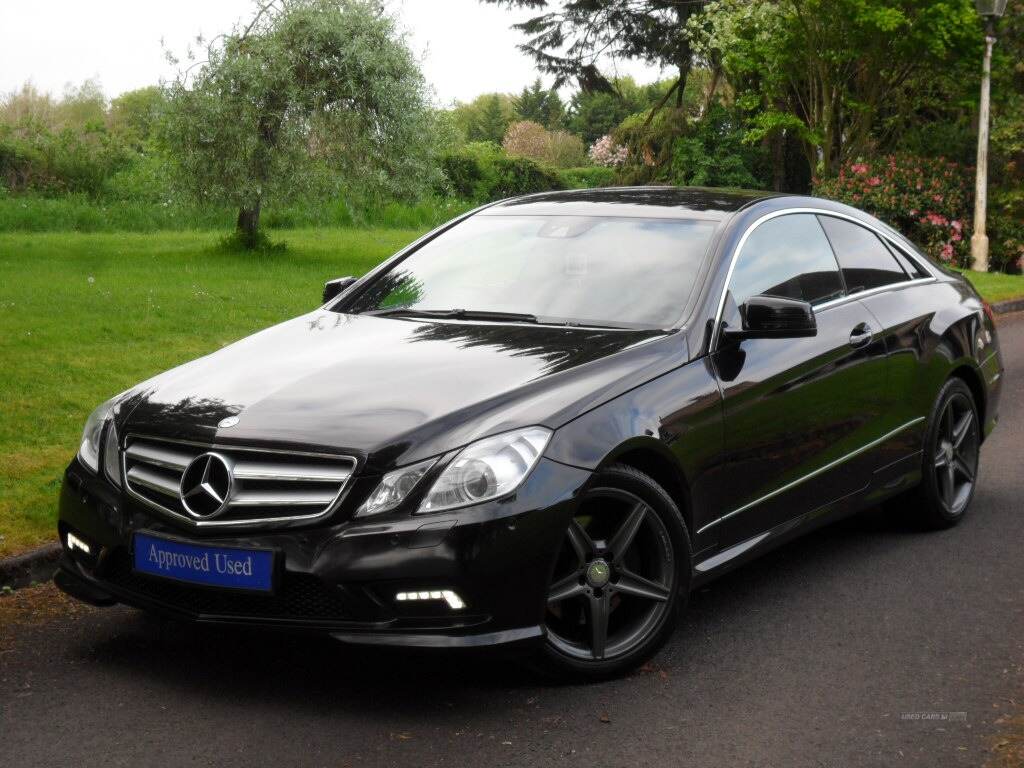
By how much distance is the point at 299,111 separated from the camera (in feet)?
72.6

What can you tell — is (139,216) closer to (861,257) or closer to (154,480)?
(861,257)

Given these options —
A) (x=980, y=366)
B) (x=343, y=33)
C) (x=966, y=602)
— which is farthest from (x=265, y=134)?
(x=966, y=602)

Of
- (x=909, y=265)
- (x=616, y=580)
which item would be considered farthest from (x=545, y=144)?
(x=616, y=580)

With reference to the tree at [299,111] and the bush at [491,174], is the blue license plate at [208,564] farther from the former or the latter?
the bush at [491,174]

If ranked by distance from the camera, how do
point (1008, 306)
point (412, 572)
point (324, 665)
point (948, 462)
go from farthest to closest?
point (1008, 306) < point (948, 462) < point (324, 665) < point (412, 572)

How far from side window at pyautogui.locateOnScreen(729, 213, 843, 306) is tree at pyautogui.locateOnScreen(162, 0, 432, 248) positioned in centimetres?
1661

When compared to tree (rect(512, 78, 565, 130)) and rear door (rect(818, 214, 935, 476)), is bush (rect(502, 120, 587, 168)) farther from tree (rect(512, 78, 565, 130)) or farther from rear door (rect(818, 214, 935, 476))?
rear door (rect(818, 214, 935, 476))

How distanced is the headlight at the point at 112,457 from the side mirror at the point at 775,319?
6.94 ft

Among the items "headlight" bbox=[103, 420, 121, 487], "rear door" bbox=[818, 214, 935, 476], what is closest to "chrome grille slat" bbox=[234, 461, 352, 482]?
"headlight" bbox=[103, 420, 121, 487]

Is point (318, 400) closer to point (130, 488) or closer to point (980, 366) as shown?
point (130, 488)

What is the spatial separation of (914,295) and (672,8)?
113ft

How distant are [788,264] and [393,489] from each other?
234 centimetres

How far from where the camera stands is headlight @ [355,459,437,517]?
3.94m

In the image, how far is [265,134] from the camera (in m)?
22.1
